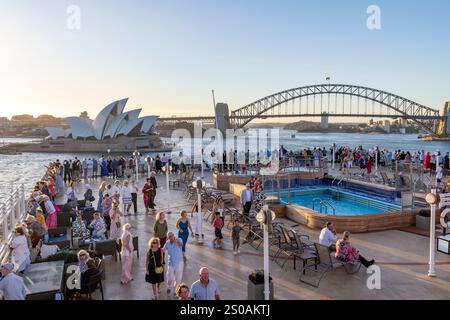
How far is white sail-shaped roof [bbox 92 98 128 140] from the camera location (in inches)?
2207

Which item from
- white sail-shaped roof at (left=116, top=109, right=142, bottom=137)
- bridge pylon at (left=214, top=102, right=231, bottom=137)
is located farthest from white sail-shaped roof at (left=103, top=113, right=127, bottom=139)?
bridge pylon at (left=214, top=102, right=231, bottom=137)

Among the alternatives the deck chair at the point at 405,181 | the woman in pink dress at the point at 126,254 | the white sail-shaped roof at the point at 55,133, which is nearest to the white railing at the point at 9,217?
the woman in pink dress at the point at 126,254

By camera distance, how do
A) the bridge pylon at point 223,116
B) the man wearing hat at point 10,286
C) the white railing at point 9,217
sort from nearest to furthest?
the man wearing hat at point 10,286
the white railing at point 9,217
the bridge pylon at point 223,116

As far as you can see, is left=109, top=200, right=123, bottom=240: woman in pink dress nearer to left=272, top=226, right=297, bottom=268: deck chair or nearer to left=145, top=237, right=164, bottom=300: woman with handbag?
left=145, top=237, right=164, bottom=300: woman with handbag

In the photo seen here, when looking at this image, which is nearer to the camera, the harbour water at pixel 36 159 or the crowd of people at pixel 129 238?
the crowd of people at pixel 129 238

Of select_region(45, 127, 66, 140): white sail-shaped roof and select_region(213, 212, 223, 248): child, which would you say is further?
select_region(45, 127, 66, 140): white sail-shaped roof

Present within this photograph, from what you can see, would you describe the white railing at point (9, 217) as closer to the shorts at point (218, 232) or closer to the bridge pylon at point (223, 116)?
the shorts at point (218, 232)

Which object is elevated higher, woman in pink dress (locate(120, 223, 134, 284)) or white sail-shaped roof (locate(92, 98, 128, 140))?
white sail-shaped roof (locate(92, 98, 128, 140))

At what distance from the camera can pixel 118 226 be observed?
7.49 m

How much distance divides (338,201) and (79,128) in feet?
188

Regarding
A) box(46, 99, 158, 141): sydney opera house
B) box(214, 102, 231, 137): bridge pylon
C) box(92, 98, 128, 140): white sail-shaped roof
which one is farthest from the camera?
box(214, 102, 231, 137): bridge pylon

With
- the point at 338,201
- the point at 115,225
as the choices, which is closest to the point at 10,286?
the point at 115,225

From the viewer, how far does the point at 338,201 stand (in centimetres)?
1380

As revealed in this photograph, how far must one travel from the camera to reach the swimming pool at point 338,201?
39.3 feet
